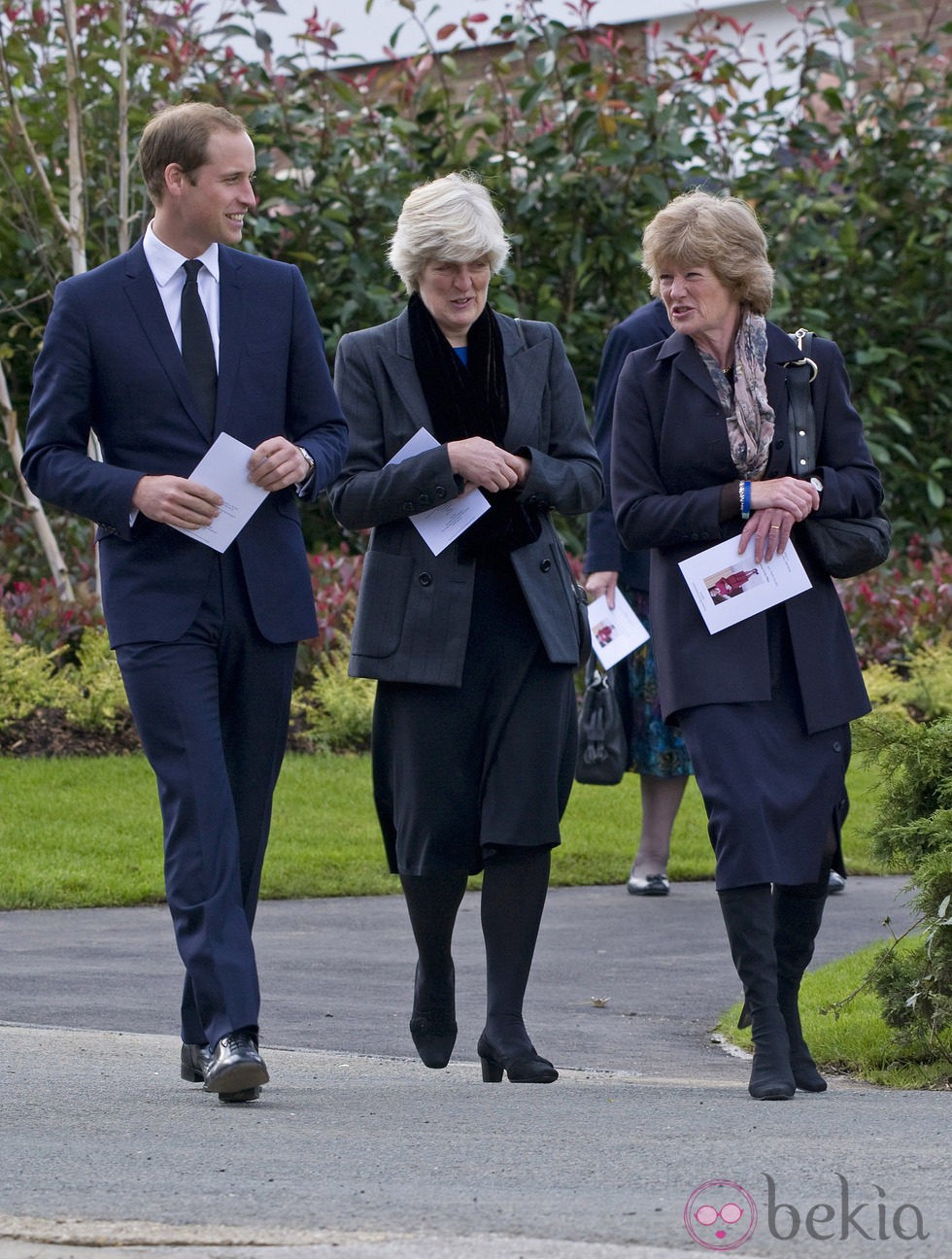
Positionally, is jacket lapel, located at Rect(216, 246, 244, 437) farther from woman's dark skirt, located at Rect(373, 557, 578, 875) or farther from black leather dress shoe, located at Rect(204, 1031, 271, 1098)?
black leather dress shoe, located at Rect(204, 1031, 271, 1098)

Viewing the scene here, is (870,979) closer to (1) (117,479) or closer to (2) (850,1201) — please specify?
(2) (850,1201)

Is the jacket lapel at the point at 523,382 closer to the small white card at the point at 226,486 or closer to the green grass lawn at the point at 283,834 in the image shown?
the small white card at the point at 226,486

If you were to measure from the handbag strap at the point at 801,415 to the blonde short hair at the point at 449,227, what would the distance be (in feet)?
2.49

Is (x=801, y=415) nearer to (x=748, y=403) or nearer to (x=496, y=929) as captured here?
(x=748, y=403)

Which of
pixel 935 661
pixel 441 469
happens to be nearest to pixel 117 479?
pixel 441 469

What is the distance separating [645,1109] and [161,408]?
6.09 feet

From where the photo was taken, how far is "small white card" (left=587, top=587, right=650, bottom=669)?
23.0 ft

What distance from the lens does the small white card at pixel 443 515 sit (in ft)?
16.2

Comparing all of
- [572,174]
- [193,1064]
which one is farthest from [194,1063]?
[572,174]

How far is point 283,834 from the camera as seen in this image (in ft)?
27.9

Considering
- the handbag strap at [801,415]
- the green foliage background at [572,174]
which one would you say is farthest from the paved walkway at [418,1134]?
the green foliage background at [572,174]

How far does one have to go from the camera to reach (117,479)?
4508mm

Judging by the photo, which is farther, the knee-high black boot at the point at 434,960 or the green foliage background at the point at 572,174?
the green foliage background at the point at 572,174

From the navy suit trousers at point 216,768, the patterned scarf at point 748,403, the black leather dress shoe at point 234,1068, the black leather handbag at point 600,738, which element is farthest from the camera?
the black leather handbag at point 600,738
